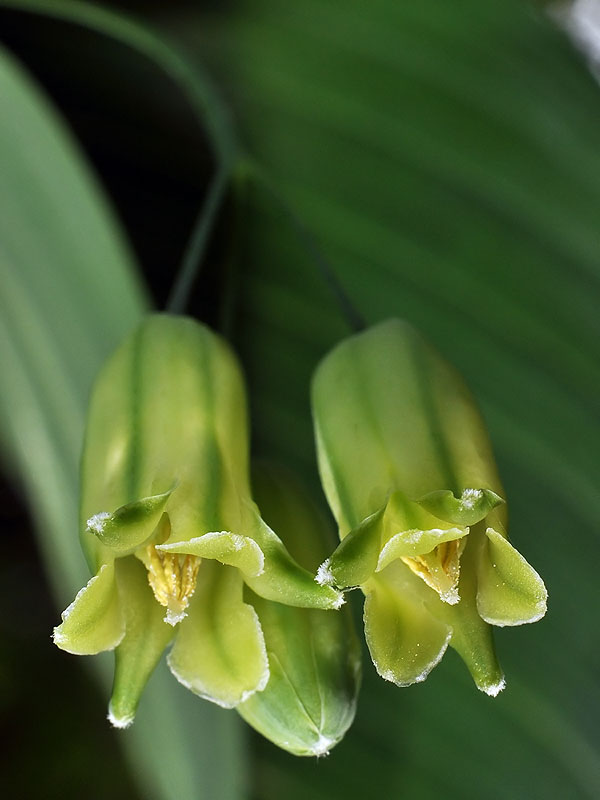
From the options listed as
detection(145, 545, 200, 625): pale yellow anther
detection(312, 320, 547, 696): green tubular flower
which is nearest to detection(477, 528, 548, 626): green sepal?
detection(312, 320, 547, 696): green tubular flower

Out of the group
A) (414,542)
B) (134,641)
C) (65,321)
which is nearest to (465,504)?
(414,542)

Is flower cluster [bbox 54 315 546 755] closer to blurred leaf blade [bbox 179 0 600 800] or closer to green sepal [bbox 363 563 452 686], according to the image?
green sepal [bbox 363 563 452 686]

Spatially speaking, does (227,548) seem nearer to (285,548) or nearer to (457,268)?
(285,548)

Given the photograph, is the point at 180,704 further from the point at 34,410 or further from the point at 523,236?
the point at 523,236

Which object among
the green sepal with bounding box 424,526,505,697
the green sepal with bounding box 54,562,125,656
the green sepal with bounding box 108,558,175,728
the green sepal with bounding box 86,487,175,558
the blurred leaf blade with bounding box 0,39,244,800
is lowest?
the blurred leaf blade with bounding box 0,39,244,800

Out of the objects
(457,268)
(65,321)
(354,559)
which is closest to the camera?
(354,559)

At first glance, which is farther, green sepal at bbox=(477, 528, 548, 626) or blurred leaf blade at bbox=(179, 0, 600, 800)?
blurred leaf blade at bbox=(179, 0, 600, 800)

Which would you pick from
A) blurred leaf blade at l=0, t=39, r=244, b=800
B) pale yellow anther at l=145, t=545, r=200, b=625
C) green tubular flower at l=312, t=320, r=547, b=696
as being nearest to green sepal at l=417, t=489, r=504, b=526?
green tubular flower at l=312, t=320, r=547, b=696

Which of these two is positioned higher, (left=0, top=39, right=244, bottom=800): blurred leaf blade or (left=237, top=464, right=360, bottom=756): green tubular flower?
(left=237, top=464, right=360, bottom=756): green tubular flower
